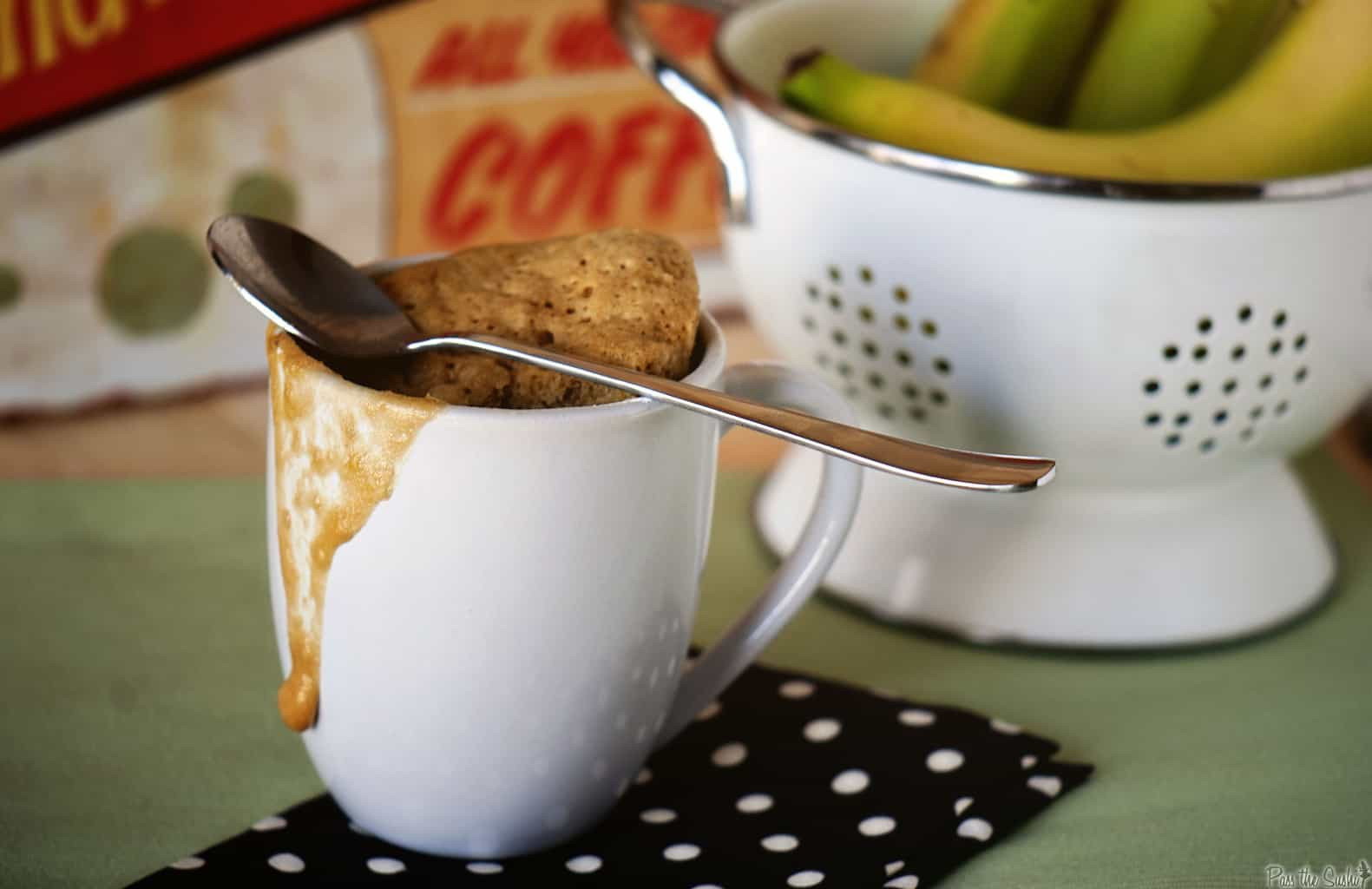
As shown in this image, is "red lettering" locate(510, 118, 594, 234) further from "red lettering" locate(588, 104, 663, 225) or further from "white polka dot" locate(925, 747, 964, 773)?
"white polka dot" locate(925, 747, 964, 773)

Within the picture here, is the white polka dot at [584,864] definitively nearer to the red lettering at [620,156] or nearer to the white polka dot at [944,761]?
the white polka dot at [944,761]

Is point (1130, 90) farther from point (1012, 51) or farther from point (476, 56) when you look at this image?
point (476, 56)

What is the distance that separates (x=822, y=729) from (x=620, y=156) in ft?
1.43

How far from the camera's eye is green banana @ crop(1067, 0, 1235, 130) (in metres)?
0.52

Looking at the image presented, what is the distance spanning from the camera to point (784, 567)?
0.43 meters

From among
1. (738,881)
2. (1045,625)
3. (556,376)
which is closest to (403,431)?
(556,376)

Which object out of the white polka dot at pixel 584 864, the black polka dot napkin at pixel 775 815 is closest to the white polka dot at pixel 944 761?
the black polka dot napkin at pixel 775 815

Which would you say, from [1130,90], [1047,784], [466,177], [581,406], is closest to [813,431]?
[581,406]

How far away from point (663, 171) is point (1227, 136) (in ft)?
1.25

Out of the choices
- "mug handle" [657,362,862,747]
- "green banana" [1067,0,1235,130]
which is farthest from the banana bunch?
"mug handle" [657,362,862,747]

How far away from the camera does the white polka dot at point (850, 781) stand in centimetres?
43

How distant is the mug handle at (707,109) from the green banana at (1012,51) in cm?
9

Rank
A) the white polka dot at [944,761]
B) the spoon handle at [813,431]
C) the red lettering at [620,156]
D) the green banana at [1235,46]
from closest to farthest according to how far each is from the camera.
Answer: the spoon handle at [813,431] < the white polka dot at [944,761] < the green banana at [1235,46] < the red lettering at [620,156]

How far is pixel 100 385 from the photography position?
701 millimetres
